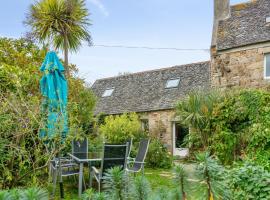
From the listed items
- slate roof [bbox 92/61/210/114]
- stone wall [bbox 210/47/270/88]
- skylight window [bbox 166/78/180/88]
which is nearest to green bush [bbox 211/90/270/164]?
stone wall [bbox 210/47/270/88]

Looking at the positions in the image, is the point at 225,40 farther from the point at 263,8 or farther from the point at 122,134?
the point at 122,134

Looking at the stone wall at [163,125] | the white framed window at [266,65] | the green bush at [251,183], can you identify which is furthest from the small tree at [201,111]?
the green bush at [251,183]

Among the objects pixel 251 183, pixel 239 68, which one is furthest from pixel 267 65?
pixel 251 183

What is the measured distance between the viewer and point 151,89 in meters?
19.3

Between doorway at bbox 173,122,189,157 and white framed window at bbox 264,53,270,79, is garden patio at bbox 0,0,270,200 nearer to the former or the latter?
doorway at bbox 173,122,189,157

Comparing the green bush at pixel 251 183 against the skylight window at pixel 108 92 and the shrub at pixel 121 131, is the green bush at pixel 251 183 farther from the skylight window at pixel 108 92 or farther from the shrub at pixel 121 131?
the skylight window at pixel 108 92

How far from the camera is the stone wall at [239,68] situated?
13.3 m

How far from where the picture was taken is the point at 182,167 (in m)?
0.92

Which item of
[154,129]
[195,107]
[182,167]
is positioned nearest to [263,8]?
[195,107]

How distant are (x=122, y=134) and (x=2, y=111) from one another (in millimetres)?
9369

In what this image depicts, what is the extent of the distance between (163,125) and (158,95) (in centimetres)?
207

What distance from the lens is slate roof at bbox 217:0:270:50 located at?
13672 mm

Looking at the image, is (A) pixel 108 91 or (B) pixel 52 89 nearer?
(B) pixel 52 89

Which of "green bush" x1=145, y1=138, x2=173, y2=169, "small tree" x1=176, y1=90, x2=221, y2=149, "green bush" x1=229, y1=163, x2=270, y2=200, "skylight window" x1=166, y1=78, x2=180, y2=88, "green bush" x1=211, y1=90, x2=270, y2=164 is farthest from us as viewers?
"skylight window" x1=166, y1=78, x2=180, y2=88
